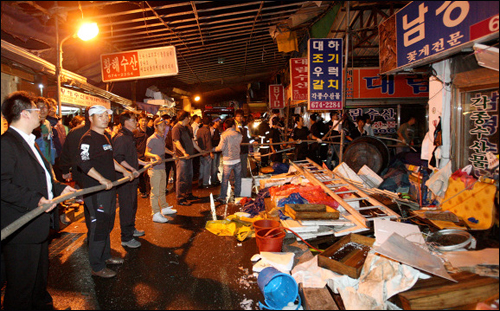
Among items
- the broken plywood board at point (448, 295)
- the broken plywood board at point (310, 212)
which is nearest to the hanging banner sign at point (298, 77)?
the broken plywood board at point (310, 212)

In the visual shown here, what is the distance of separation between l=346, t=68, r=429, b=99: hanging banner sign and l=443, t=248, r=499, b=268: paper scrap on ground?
9.55m

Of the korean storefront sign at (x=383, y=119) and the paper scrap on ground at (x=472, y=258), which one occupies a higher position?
the korean storefront sign at (x=383, y=119)

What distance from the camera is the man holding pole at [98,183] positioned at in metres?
4.12

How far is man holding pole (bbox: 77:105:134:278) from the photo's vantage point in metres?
4.12

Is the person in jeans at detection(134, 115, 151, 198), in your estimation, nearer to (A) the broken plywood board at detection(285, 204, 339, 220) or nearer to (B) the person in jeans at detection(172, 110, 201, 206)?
(B) the person in jeans at detection(172, 110, 201, 206)

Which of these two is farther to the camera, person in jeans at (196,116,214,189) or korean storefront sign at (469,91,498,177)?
person in jeans at (196,116,214,189)

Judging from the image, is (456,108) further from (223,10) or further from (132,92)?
(132,92)

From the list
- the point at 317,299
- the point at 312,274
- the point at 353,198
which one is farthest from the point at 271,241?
the point at 353,198

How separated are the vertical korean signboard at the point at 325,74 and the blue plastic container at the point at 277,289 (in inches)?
239

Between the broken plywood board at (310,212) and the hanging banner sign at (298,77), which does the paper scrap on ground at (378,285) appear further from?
the hanging banner sign at (298,77)

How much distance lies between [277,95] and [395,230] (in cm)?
1695

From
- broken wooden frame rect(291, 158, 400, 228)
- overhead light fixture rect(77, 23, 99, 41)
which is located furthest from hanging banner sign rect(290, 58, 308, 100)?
overhead light fixture rect(77, 23, 99, 41)

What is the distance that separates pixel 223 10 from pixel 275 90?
11.3 metres

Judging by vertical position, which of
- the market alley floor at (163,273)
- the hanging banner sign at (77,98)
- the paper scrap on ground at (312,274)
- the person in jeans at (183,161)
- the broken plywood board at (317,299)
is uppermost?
the hanging banner sign at (77,98)
